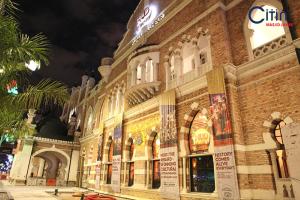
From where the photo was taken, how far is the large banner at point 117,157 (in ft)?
45.1

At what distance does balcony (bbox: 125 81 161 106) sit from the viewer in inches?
508

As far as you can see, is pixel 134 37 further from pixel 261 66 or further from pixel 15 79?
pixel 15 79

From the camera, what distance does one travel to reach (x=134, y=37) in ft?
57.2

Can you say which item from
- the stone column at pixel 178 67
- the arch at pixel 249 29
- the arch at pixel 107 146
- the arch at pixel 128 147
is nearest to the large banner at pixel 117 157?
the arch at pixel 128 147

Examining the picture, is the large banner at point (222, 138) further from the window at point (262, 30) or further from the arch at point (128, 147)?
the arch at point (128, 147)

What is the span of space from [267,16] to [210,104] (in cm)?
425

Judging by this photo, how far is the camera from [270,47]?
8305mm

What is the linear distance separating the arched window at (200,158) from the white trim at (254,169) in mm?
1401

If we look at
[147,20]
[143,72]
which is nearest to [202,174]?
[143,72]

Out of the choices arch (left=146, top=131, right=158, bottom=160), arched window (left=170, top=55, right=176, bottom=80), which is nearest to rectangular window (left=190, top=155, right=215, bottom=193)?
arch (left=146, top=131, right=158, bottom=160)

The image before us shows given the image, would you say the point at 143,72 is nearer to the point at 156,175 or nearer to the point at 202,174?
the point at 156,175

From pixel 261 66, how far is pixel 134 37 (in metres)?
11.3

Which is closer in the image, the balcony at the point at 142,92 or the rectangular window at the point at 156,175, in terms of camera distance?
the rectangular window at the point at 156,175

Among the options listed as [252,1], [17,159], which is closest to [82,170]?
[17,159]
